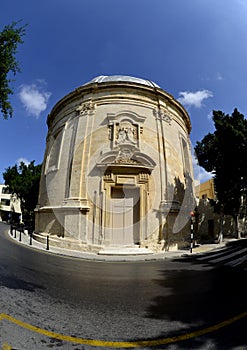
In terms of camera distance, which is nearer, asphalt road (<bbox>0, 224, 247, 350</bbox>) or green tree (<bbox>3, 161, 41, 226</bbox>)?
asphalt road (<bbox>0, 224, 247, 350</bbox>)

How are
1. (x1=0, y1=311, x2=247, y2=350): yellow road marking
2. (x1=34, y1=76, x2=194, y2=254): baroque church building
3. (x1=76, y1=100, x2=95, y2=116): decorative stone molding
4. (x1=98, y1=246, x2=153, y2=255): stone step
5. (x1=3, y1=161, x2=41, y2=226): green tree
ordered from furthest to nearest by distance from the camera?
1. (x1=3, y1=161, x2=41, y2=226): green tree
2. (x1=76, y1=100, x2=95, y2=116): decorative stone molding
3. (x1=34, y1=76, x2=194, y2=254): baroque church building
4. (x1=98, y1=246, x2=153, y2=255): stone step
5. (x1=0, y1=311, x2=247, y2=350): yellow road marking

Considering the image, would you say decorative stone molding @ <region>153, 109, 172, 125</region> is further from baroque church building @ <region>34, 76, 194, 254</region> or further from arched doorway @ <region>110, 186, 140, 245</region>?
arched doorway @ <region>110, 186, 140, 245</region>

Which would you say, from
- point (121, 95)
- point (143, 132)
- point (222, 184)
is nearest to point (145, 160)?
point (143, 132)

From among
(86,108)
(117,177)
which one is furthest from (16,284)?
(86,108)

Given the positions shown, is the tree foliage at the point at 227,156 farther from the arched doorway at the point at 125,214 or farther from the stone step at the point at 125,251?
the stone step at the point at 125,251

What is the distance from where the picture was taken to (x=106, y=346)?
100 inches

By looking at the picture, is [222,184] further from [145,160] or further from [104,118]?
[104,118]

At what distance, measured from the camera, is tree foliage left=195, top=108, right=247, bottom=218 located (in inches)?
482

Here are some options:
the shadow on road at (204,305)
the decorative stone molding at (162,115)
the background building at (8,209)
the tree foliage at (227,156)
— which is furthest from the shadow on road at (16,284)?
the background building at (8,209)

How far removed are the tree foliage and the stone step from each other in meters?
7.60

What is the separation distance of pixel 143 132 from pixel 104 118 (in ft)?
9.70

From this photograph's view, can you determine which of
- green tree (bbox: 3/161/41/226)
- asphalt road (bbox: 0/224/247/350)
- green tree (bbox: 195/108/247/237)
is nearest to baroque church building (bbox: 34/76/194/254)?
green tree (bbox: 195/108/247/237)

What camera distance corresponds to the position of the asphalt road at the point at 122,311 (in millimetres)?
2615

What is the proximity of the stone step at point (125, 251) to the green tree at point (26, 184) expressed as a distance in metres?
18.6
